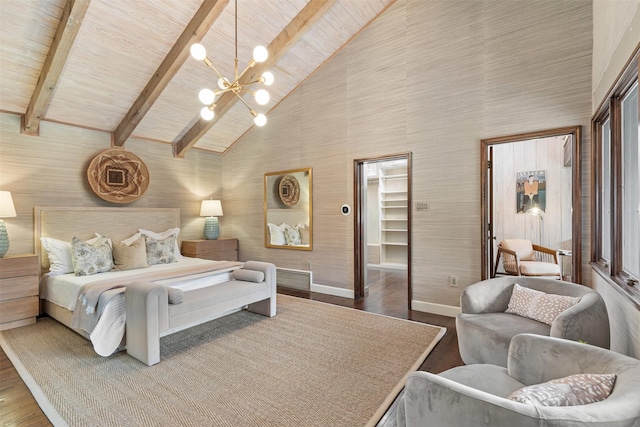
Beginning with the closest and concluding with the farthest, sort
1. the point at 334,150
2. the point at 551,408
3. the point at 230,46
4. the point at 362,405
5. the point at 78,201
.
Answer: the point at 551,408 < the point at 362,405 < the point at 230,46 < the point at 78,201 < the point at 334,150

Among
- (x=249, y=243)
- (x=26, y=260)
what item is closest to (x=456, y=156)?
(x=249, y=243)

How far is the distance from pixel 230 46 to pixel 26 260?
11.5ft

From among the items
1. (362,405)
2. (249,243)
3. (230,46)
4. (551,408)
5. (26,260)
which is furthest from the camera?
(249,243)

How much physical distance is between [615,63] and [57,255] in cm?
575

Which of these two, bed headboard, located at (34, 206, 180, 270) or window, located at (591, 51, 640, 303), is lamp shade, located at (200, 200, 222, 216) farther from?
window, located at (591, 51, 640, 303)

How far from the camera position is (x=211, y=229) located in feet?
18.3

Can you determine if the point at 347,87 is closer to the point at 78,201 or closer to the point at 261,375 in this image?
the point at 261,375

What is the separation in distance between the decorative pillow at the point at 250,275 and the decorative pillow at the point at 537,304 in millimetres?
2460

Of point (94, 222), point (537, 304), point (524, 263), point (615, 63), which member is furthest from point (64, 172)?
point (524, 263)

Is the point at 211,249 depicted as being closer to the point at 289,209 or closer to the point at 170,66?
the point at 289,209

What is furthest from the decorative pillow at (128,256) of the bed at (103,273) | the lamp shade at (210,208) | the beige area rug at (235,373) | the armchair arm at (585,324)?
the armchair arm at (585,324)

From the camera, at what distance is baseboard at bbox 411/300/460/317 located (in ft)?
12.0

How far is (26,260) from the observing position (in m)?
3.42

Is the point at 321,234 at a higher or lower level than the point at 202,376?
higher
